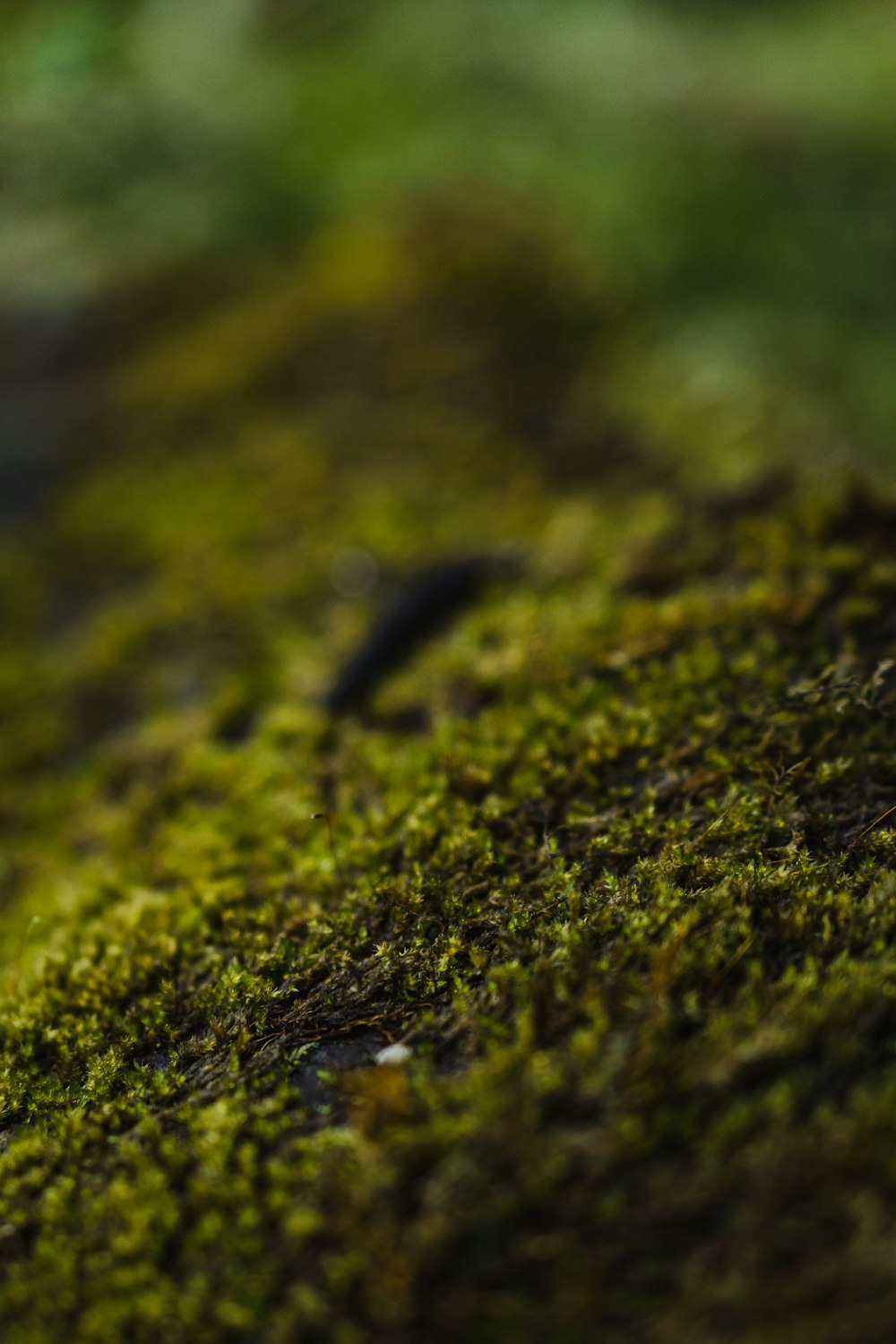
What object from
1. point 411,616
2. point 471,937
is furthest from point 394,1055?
point 411,616

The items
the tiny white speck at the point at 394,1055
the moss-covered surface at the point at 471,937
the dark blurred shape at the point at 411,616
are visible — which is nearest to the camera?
the moss-covered surface at the point at 471,937

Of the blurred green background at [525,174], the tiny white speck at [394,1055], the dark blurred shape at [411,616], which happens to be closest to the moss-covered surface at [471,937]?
the tiny white speck at [394,1055]

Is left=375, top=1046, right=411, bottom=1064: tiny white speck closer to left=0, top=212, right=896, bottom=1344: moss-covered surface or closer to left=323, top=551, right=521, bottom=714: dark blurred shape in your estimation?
left=0, top=212, right=896, bottom=1344: moss-covered surface

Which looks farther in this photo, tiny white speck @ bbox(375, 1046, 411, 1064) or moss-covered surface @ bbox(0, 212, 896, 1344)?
tiny white speck @ bbox(375, 1046, 411, 1064)

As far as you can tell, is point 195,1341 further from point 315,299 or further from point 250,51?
point 250,51

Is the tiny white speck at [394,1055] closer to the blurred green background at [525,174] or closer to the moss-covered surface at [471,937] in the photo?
the moss-covered surface at [471,937]

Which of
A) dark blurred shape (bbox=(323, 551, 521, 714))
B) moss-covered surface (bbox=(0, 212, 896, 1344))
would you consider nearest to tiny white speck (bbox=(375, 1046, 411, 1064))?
moss-covered surface (bbox=(0, 212, 896, 1344))

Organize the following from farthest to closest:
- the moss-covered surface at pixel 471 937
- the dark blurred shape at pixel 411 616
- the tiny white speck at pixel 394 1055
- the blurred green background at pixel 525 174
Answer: the blurred green background at pixel 525 174, the dark blurred shape at pixel 411 616, the tiny white speck at pixel 394 1055, the moss-covered surface at pixel 471 937
